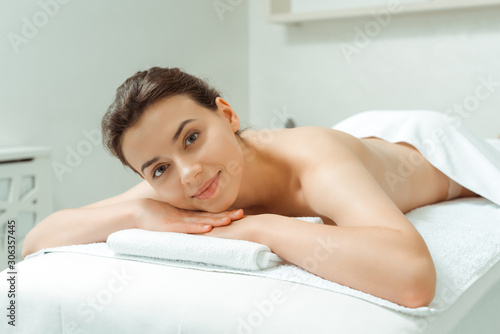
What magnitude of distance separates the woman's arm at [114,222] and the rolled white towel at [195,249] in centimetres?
6

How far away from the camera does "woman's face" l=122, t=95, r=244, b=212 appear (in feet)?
3.31

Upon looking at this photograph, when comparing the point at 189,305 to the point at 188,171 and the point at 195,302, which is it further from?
the point at 188,171

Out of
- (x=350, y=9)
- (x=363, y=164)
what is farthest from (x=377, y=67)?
(x=363, y=164)

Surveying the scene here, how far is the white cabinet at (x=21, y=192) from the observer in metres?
1.93

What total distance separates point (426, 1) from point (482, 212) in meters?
1.42

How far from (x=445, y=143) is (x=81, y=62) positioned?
5.18 ft

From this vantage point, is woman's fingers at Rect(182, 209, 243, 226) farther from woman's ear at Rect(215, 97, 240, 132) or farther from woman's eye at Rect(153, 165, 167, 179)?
woman's ear at Rect(215, 97, 240, 132)

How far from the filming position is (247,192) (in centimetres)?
124

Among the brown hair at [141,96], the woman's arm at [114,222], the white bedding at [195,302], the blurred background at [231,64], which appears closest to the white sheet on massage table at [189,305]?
the white bedding at [195,302]

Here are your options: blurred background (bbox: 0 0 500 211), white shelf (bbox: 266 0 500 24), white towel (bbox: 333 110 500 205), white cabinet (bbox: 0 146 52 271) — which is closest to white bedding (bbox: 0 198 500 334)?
white towel (bbox: 333 110 500 205)

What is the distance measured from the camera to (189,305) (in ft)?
2.70

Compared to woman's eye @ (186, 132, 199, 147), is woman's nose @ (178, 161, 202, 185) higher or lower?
lower

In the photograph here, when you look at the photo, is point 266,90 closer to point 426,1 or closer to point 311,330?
point 426,1

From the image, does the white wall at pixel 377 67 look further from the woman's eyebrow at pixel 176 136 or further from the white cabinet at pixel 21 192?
the woman's eyebrow at pixel 176 136
